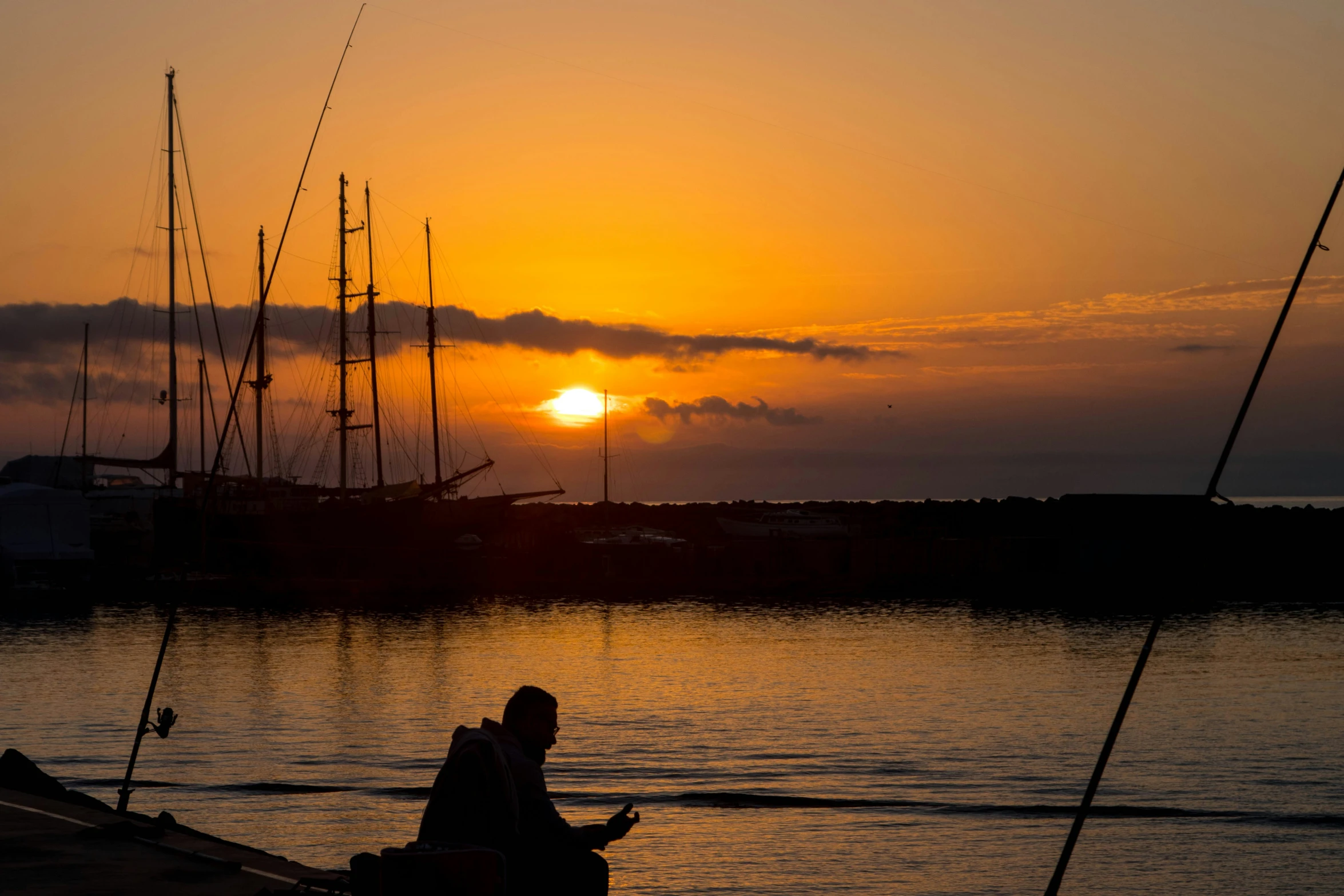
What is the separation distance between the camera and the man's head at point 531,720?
6.25 meters

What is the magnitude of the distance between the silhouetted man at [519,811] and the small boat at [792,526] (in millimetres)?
88124

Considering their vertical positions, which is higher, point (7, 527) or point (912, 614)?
point (7, 527)

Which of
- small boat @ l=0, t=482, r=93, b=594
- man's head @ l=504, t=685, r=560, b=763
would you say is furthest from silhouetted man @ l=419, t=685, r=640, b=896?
small boat @ l=0, t=482, r=93, b=594

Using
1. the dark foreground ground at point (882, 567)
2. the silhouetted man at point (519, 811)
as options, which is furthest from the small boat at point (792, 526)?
the silhouetted man at point (519, 811)

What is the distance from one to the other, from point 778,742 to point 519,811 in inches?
667

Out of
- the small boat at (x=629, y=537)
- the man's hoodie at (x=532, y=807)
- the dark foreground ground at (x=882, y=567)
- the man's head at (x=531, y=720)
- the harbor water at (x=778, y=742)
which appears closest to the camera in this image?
the man's hoodie at (x=532, y=807)

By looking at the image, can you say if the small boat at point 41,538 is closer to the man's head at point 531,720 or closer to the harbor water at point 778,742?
the harbor water at point 778,742

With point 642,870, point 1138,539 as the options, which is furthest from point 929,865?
point 1138,539

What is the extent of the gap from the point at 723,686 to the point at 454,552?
4263cm

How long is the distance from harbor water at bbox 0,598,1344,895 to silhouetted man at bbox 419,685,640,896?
6405 millimetres

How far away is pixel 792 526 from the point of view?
99.3 meters

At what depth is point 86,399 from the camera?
100750 mm

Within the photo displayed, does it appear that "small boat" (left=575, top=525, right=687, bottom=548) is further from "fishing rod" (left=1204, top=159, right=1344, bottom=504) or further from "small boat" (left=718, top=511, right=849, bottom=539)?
"fishing rod" (left=1204, top=159, right=1344, bottom=504)

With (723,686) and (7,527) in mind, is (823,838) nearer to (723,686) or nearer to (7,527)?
(723,686)
